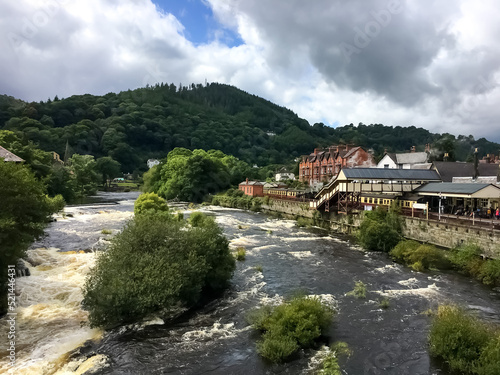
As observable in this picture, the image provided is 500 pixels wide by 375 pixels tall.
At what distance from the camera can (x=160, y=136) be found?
17462 centimetres

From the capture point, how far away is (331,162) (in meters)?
73.9

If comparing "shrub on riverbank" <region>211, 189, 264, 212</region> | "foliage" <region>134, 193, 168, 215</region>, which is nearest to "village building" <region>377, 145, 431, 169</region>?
"shrub on riverbank" <region>211, 189, 264, 212</region>

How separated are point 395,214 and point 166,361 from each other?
84.2 feet

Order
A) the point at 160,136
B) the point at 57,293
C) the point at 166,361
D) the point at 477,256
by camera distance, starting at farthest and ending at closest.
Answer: the point at 160,136 < the point at 477,256 < the point at 57,293 < the point at 166,361

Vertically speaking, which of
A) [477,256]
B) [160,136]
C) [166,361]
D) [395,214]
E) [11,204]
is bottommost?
[166,361]

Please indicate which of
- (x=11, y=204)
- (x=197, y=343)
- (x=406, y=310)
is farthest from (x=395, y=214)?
(x=11, y=204)

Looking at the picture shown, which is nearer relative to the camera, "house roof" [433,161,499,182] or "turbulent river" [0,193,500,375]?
"turbulent river" [0,193,500,375]

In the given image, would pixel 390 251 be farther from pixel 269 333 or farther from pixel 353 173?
pixel 269 333

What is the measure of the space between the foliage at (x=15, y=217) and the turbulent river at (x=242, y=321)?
280 cm

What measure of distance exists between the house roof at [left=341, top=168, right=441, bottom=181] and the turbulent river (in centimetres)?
1147

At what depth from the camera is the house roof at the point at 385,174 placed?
36500 mm

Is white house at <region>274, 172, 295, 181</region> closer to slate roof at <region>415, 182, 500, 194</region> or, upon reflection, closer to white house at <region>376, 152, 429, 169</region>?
white house at <region>376, 152, 429, 169</region>

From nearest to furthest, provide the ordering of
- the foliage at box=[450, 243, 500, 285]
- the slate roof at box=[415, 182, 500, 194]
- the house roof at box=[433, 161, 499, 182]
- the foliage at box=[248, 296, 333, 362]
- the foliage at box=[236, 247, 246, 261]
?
the foliage at box=[248, 296, 333, 362], the foliage at box=[450, 243, 500, 285], the foliage at box=[236, 247, 246, 261], the slate roof at box=[415, 182, 500, 194], the house roof at box=[433, 161, 499, 182]

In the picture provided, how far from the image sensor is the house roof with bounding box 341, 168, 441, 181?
1437 inches
